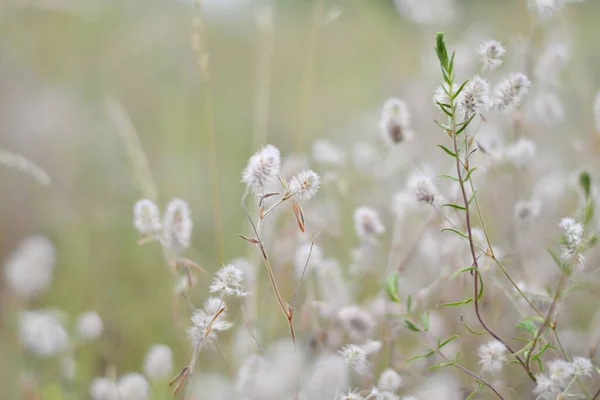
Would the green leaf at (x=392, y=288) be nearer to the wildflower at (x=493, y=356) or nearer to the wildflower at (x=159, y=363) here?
the wildflower at (x=493, y=356)

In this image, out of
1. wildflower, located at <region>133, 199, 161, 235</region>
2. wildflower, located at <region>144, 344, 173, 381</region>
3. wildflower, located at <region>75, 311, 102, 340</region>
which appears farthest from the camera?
wildflower, located at <region>75, 311, 102, 340</region>

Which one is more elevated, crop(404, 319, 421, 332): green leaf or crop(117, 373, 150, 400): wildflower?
crop(404, 319, 421, 332): green leaf

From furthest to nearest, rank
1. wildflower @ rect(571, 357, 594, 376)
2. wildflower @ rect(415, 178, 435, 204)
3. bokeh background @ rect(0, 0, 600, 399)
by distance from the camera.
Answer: bokeh background @ rect(0, 0, 600, 399) < wildflower @ rect(415, 178, 435, 204) < wildflower @ rect(571, 357, 594, 376)

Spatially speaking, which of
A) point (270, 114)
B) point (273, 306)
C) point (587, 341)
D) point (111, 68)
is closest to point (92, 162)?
point (111, 68)

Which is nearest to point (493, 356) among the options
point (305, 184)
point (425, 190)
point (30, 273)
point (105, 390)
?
point (425, 190)

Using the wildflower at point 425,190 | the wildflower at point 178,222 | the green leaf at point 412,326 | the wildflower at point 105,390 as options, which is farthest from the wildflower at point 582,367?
the wildflower at point 105,390

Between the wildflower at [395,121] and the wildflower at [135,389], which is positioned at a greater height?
the wildflower at [395,121]

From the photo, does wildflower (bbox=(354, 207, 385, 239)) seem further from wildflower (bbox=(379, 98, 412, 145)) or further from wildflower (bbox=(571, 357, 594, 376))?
wildflower (bbox=(571, 357, 594, 376))

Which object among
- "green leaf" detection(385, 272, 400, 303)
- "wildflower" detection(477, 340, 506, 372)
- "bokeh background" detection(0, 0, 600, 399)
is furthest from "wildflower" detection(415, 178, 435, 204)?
"bokeh background" detection(0, 0, 600, 399)
